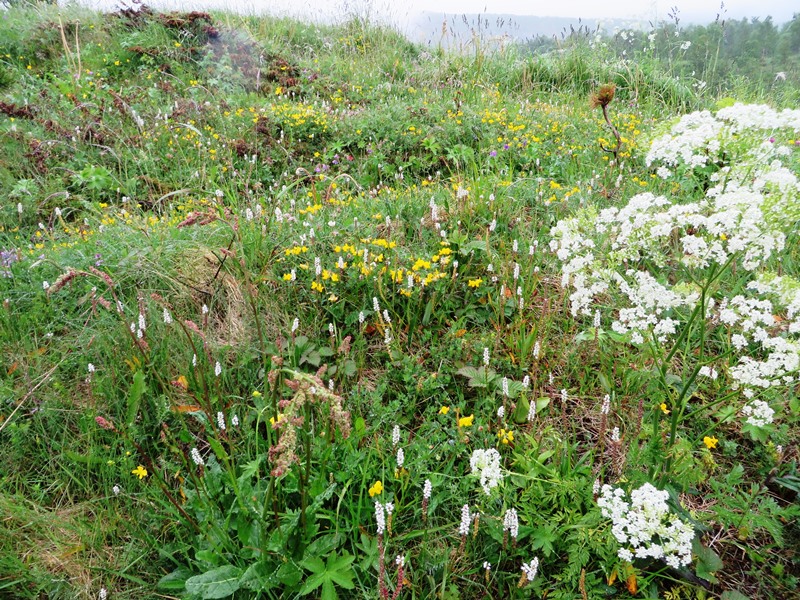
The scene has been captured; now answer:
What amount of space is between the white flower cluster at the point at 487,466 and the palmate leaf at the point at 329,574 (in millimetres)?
563

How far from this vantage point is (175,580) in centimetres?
202

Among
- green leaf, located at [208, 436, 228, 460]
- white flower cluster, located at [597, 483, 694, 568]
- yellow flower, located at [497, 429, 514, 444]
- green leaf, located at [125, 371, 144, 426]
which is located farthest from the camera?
green leaf, located at [125, 371, 144, 426]

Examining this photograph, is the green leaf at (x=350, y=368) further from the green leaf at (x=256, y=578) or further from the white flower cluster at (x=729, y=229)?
the white flower cluster at (x=729, y=229)

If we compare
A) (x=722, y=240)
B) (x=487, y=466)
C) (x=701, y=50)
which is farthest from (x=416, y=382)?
(x=701, y=50)

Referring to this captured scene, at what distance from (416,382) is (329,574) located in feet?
3.68

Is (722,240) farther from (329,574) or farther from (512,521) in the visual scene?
(329,574)

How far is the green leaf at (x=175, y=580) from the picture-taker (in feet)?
6.55

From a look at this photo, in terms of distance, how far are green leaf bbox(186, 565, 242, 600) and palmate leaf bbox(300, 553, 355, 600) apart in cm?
25

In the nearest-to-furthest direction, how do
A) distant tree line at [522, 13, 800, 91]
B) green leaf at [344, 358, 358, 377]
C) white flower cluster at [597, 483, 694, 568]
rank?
white flower cluster at [597, 483, 694, 568] → green leaf at [344, 358, 358, 377] → distant tree line at [522, 13, 800, 91]

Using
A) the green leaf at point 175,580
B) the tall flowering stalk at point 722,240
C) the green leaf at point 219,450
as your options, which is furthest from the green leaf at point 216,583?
the tall flowering stalk at point 722,240

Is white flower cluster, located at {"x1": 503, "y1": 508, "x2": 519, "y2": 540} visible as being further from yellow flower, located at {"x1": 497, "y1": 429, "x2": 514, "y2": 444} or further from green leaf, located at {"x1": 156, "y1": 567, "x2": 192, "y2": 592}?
green leaf, located at {"x1": 156, "y1": 567, "x2": 192, "y2": 592}

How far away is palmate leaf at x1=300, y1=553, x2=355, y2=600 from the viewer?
1.87 meters

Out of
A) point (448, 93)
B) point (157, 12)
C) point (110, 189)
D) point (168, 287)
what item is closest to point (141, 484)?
point (168, 287)

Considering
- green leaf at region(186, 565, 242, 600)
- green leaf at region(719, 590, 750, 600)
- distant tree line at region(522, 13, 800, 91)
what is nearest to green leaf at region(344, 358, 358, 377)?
green leaf at region(186, 565, 242, 600)
